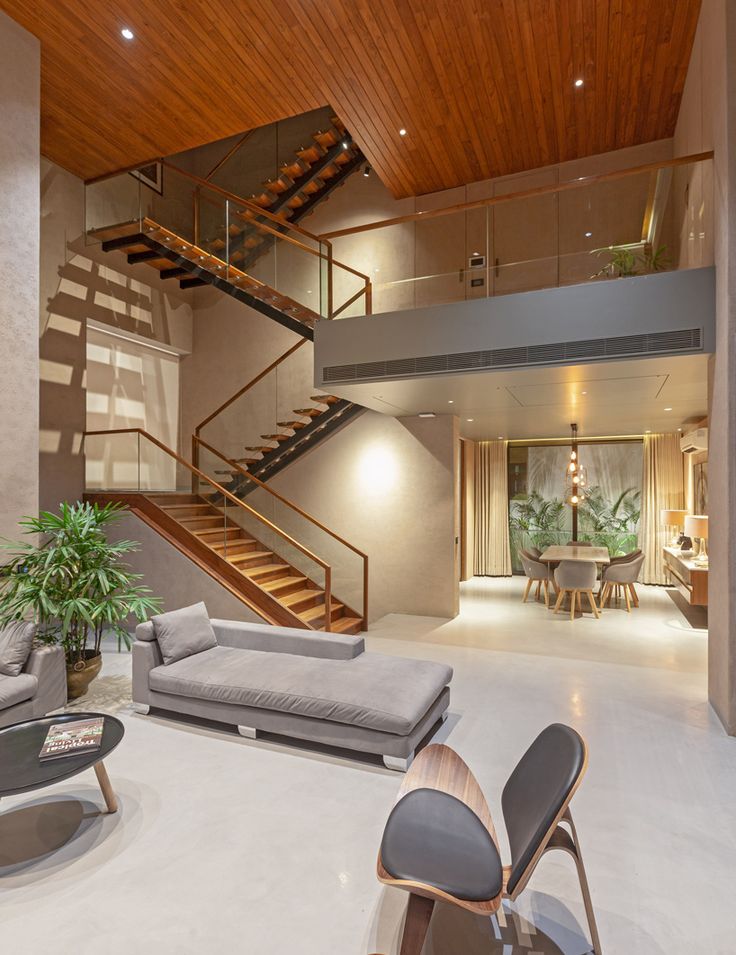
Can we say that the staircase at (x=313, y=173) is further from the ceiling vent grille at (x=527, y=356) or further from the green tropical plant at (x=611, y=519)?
the green tropical plant at (x=611, y=519)

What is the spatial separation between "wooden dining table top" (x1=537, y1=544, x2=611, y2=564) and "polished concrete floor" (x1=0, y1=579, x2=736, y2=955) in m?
3.67

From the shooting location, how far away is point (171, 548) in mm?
6480

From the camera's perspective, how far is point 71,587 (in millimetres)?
4445

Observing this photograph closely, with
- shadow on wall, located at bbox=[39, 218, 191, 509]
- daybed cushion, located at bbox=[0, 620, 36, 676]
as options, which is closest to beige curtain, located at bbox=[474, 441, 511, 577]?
shadow on wall, located at bbox=[39, 218, 191, 509]

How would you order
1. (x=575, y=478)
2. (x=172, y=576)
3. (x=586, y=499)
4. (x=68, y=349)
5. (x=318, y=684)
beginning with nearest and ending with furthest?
(x=318, y=684) → (x=172, y=576) → (x=68, y=349) → (x=575, y=478) → (x=586, y=499)

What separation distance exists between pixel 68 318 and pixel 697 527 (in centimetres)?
904

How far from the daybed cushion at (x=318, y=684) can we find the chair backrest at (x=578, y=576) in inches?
163

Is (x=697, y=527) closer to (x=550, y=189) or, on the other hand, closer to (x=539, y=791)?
(x=550, y=189)

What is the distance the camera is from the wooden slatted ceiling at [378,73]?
4957 mm

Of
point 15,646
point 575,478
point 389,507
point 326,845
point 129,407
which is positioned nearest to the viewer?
point 326,845

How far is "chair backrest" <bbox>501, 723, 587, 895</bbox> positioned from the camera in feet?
5.76

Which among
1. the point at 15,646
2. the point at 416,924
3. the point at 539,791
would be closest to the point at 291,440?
the point at 15,646

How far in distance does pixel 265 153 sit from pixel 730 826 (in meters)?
A: 10.6

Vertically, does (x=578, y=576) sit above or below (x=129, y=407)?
below
